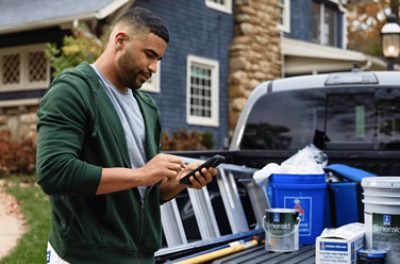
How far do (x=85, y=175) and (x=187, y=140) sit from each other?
12.6 meters

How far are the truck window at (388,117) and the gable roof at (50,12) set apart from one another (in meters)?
8.59

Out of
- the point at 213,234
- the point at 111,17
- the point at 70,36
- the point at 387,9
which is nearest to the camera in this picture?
the point at 213,234

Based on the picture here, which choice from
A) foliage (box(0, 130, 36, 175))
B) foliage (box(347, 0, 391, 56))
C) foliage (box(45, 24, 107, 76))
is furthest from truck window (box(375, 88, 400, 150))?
foliage (box(347, 0, 391, 56))

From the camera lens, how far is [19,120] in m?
13.9

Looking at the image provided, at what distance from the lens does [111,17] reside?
13.8 meters

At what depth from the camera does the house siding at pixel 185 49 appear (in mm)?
15789

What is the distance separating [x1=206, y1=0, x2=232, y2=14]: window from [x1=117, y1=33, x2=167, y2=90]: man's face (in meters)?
15.4

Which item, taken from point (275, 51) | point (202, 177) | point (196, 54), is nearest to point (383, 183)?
point (202, 177)

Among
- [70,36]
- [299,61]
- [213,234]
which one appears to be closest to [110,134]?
[213,234]

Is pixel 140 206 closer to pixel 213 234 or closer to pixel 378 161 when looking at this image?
pixel 213 234

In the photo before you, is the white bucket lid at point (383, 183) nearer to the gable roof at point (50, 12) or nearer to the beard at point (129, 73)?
the beard at point (129, 73)

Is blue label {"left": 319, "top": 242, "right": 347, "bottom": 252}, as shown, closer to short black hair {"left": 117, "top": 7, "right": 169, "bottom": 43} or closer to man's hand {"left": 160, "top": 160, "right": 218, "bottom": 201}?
man's hand {"left": 160, "top": 160, "right": 218, "bottom": 201}

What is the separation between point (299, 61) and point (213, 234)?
16499 millimetres

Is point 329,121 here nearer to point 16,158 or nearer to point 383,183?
point 383,183
